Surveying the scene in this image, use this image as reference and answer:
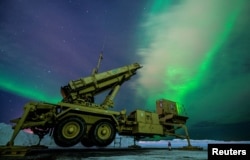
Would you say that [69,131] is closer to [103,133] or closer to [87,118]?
[87,118]

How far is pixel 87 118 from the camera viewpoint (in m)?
10.8

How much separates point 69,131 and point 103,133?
2.07 m

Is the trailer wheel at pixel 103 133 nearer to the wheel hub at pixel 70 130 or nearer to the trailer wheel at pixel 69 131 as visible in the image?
the trailer wheel at pixel 69 131

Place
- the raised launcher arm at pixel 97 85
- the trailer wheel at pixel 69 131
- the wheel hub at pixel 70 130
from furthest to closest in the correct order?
1. the raised launcher arm at pixel 97 85
2. the wheel hub at pixel 70 130
3. the trailer wheel at pixel 69 131

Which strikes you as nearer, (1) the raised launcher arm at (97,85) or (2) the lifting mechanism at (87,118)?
(2) the lifting mechanism at (87,118)

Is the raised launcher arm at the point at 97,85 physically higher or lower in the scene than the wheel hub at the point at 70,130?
higher

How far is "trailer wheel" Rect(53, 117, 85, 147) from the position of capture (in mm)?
9445

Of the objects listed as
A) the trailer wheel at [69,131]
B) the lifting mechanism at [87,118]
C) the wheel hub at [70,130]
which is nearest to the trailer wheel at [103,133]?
the lifting mechanism at [87,118]

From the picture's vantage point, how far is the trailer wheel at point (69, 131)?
9.45m

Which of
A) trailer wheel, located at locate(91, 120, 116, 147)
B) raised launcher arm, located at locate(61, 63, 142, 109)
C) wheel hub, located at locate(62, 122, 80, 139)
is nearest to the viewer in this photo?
wheel hub, located at locate(62, 122, 80, 139)

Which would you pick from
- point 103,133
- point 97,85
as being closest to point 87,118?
point 103,133

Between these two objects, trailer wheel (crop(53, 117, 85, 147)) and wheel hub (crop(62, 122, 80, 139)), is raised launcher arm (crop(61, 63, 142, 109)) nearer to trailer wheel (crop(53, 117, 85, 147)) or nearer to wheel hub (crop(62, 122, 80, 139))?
trailer wheel (crop(53, 117, 85, 147))

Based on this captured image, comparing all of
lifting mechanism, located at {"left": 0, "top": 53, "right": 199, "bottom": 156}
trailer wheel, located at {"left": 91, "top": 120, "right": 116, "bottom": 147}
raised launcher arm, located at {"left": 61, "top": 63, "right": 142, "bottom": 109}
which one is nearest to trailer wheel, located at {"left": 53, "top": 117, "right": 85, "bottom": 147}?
lifting mechanism, located at {"left": 0, "top": 53, "right": 199, "bottom": 156}

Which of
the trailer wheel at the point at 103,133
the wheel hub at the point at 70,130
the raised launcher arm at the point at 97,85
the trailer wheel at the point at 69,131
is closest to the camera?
the trailer wheel at the point at 69,131
